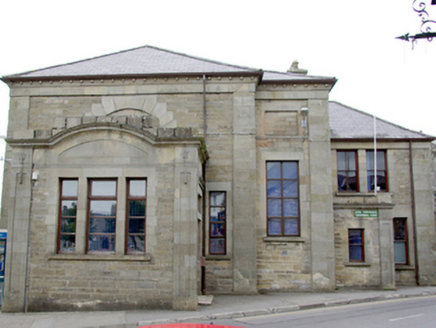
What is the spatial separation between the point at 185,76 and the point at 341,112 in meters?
10.00

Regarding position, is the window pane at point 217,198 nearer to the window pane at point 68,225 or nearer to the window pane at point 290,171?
the window pane at point 290,171

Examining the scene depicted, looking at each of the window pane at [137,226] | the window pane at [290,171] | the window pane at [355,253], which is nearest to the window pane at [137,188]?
the window pane at [137,226]

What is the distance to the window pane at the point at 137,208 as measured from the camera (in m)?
15.4

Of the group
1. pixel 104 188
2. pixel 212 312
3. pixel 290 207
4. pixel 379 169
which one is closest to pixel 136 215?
pixel 104 188

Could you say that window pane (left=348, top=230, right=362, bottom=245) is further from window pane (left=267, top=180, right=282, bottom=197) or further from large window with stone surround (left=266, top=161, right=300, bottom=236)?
window pane (left=267, top=180, right=282, bottom=197)

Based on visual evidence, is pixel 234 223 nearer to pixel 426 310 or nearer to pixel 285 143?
pixel 285 143

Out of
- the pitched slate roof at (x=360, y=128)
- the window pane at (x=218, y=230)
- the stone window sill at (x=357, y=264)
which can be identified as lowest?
the stone window sill at (x=357, y=264)

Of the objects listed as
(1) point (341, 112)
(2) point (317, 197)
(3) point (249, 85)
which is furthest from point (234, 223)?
(1) point (341, 112)

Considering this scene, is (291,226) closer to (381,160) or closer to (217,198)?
(217,198)

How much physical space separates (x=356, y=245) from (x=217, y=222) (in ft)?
20.4

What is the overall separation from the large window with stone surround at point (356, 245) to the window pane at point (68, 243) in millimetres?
11810

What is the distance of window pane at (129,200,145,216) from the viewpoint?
1537 cm

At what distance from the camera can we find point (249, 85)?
20.4 metres

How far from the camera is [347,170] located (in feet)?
77.5
